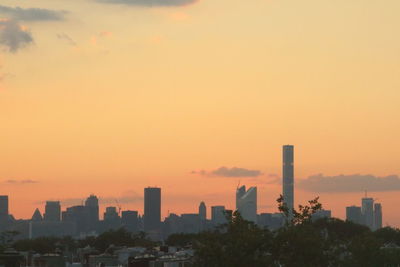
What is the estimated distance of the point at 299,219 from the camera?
9300cm

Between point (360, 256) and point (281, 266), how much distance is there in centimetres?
3499

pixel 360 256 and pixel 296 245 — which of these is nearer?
pixel 296 245

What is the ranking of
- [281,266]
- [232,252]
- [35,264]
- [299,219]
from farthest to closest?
1. [35,264]
2. [299,219]
3. [281,266]
4. [232,252]

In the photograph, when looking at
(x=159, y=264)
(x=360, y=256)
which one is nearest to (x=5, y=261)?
(x=159, y=264)

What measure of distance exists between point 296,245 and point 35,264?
139ft

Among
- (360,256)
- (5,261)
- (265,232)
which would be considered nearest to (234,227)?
(265,232)

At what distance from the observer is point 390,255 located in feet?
407

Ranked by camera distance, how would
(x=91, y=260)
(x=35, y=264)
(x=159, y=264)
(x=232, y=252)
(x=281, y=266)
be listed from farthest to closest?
1. (x=91, y=260)
2. (x=35, y=264)
3. (x=159, y=264)
4. (x=281, y=266)
5. (x=232, y=252)

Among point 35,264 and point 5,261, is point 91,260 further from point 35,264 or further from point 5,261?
point 5,261

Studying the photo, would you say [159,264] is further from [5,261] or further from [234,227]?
[234,227]

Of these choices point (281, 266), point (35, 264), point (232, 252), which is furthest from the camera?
point (35, 264)

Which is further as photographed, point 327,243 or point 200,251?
point 327,243

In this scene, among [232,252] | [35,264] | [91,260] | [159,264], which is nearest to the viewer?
[232,252]

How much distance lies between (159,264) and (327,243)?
23.2 metres
